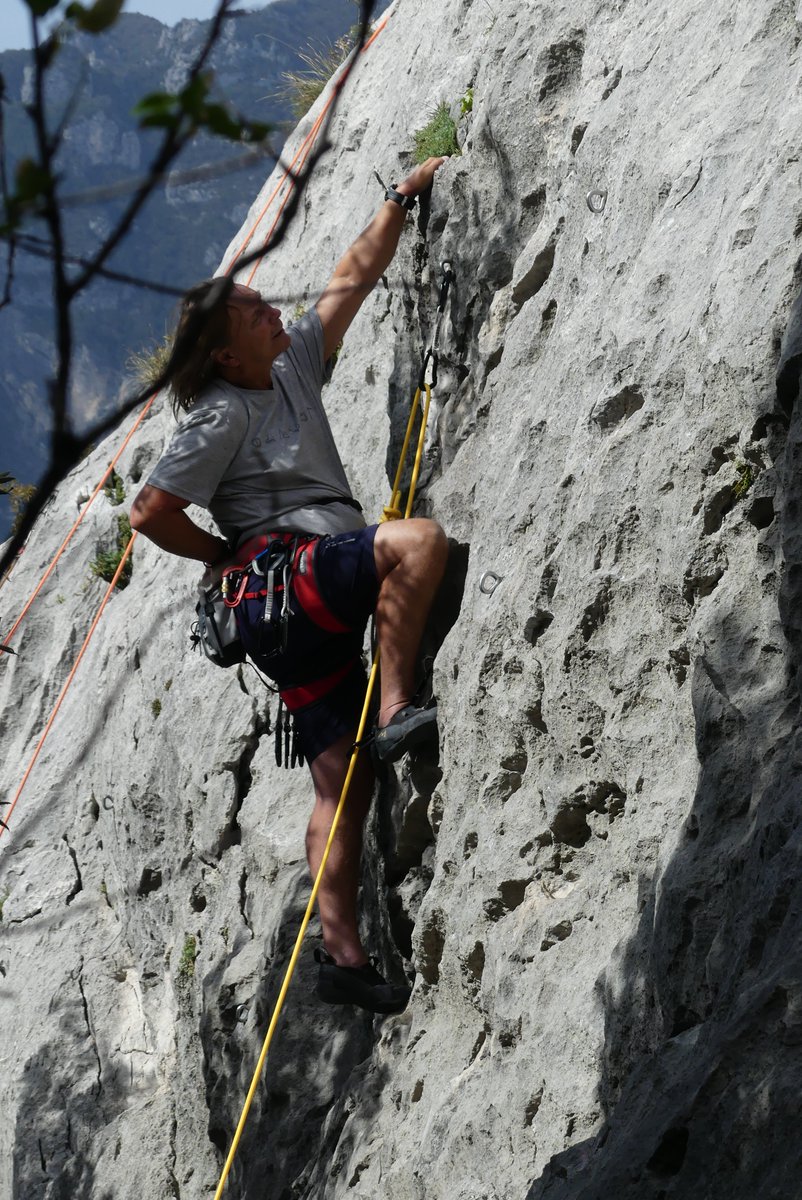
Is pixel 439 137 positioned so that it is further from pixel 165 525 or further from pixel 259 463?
pixel 165 525

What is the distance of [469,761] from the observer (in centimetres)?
466

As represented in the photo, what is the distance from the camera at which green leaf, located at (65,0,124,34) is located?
5.05ft

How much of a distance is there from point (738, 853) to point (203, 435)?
9.64 feet

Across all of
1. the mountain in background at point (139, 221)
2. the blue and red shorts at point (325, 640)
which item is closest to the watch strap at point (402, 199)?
the blue and red shorts at point (325, 640)

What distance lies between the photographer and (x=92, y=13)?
1.54m

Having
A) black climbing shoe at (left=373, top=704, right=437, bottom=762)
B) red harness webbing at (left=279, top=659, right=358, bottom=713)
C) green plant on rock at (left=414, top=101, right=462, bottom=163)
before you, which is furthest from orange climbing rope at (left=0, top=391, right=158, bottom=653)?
black climbing shoe at (left=373, top=704, right=437, bottom=762)

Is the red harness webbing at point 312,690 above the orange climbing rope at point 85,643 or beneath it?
beneath

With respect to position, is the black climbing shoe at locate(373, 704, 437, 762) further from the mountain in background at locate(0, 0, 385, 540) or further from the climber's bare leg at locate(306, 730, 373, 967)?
the mountain in background at locate(0, 0, 385, 540)

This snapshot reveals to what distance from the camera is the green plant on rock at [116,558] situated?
10.1m

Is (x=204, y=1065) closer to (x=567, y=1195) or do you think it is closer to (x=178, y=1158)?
(x=178, y=1158)

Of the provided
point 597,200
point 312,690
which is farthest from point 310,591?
point 597,200

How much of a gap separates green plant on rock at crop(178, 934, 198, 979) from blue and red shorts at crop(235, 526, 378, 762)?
2.30 meters

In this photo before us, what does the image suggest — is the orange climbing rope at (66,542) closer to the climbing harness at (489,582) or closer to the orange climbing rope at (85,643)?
the orange climbing rope at (85,643)

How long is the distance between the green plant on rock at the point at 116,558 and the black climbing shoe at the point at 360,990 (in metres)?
5.63
